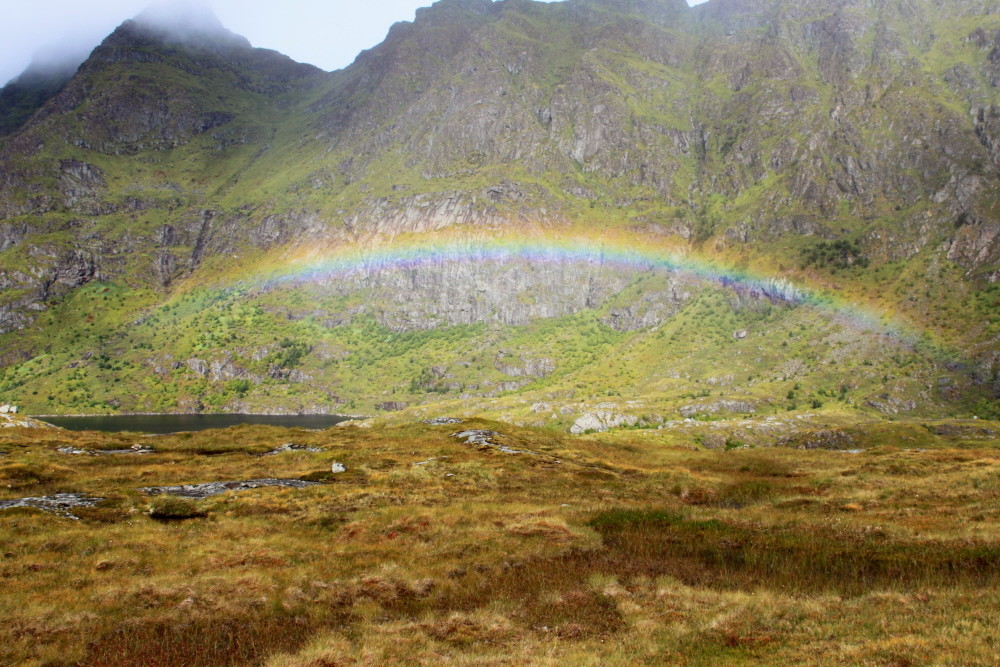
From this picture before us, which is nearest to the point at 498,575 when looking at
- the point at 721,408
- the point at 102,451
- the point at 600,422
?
the point at 102,451

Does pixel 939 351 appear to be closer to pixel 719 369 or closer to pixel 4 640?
pixel 719 369

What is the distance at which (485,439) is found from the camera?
65562 mm

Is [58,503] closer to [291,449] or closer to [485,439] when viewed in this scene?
[291,449]

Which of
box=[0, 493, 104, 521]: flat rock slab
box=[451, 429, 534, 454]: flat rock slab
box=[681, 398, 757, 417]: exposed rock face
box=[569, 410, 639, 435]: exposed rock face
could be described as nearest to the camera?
box=[0, 493, 104, 521]: flat rock slab

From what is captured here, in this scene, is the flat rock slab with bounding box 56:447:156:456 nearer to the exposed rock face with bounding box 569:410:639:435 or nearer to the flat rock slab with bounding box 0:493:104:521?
the flat rock slab with bounding box 0:493:104:521

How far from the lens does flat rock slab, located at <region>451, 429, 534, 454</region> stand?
2382 inches

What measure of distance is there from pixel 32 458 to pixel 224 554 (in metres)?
37.8

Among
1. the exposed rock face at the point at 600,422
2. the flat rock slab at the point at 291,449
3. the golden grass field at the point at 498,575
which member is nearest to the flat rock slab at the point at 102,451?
the flat rock slab at the point at 291,449

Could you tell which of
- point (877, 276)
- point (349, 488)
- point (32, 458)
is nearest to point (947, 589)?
point (349, 488)

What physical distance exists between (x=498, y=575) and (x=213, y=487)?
2791 centimetres

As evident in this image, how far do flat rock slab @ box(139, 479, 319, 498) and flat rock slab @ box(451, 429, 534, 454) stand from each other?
78.5 feet

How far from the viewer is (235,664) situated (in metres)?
13.3

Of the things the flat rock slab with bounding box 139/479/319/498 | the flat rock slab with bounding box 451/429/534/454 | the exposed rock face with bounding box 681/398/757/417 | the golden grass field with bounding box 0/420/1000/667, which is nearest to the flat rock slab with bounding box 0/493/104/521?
the golden grass field with bounding box 0/420/1000/667

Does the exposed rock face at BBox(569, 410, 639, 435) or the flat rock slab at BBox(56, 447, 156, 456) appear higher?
the flat rock slab at BBox(56, 447, 156, 456)
